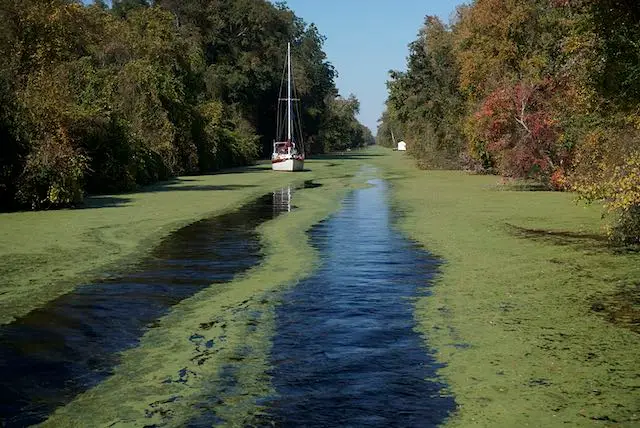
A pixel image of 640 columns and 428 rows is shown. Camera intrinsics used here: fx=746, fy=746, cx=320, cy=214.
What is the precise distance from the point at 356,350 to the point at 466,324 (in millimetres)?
1670

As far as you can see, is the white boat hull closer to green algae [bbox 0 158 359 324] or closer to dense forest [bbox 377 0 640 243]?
dense forest [bbox 377 0 640 243]

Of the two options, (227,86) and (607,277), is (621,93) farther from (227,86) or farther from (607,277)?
(227,86)

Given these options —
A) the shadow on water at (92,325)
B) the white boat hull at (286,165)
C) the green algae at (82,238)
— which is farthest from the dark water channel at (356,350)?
the white boat hull at (286,165)

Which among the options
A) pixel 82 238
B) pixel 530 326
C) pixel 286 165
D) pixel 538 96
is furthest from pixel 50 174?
pixel 286 165

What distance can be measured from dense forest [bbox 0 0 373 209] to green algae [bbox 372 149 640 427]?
11467 mm

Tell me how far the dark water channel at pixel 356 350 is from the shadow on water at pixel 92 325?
1.65 m

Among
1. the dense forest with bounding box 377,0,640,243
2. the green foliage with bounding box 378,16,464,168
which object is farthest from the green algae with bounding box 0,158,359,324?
the green foliage with bounding box 378,16,464,168

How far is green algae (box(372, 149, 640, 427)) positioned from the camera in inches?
238

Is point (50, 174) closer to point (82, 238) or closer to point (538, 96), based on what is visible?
point (82, 238)

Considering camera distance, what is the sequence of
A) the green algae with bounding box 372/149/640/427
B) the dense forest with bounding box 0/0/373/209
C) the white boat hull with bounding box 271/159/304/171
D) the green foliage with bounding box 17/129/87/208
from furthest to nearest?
1. the white boat hull with bounding box 271/159/304/171
2. the dense forest with bounding box 0/0/373/209
3. the green foliage with bounding box 17/129/87/208
4. the green algae with bounding box 372/149/640/427

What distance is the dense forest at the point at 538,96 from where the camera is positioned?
1419cm

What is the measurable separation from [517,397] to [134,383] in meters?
3.32

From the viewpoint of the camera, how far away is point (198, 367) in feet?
23.3

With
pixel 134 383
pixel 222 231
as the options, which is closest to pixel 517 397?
pixel 134 383
